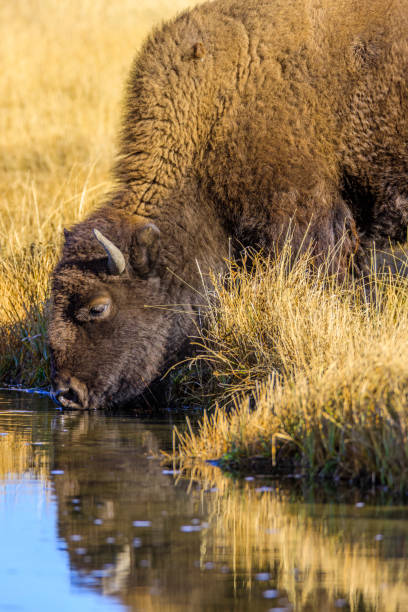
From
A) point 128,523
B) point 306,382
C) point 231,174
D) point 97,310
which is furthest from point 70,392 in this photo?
point 128,523

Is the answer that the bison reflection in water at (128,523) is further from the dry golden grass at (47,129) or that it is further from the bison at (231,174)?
the dry golden grass at (47,129)

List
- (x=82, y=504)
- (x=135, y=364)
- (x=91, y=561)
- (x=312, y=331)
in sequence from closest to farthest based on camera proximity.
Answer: (x=91, y=561)
(x=82, y=504)
(x=312, y=331)
(x=135, y=364)

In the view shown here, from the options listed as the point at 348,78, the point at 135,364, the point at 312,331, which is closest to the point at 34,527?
the point at 312,331

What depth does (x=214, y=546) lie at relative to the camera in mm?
4832

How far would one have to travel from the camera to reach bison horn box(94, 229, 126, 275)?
340 inches

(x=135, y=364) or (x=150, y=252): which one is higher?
(x=150, y=252)

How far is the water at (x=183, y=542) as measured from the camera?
4227 millimetres

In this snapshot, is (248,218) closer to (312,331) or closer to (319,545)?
(312,331)

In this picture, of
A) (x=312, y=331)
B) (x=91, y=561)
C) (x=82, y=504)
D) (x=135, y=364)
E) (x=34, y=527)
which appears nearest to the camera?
(x=91, y=561)

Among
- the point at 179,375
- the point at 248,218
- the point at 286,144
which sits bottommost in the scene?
the point at 179,375

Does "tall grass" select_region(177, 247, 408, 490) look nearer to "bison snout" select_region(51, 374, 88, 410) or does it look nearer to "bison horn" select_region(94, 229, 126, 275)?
"bison horn" select_region(94, 229, 126, 275)

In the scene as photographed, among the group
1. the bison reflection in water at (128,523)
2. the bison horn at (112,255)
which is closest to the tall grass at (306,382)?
the bison reflection in water at (128,523)

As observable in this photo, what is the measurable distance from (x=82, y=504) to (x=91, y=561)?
96cm

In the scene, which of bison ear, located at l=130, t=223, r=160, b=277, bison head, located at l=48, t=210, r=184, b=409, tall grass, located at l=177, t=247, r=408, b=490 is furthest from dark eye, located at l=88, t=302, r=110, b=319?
tall grass, located at l=177, t=247, r=408, b=490
